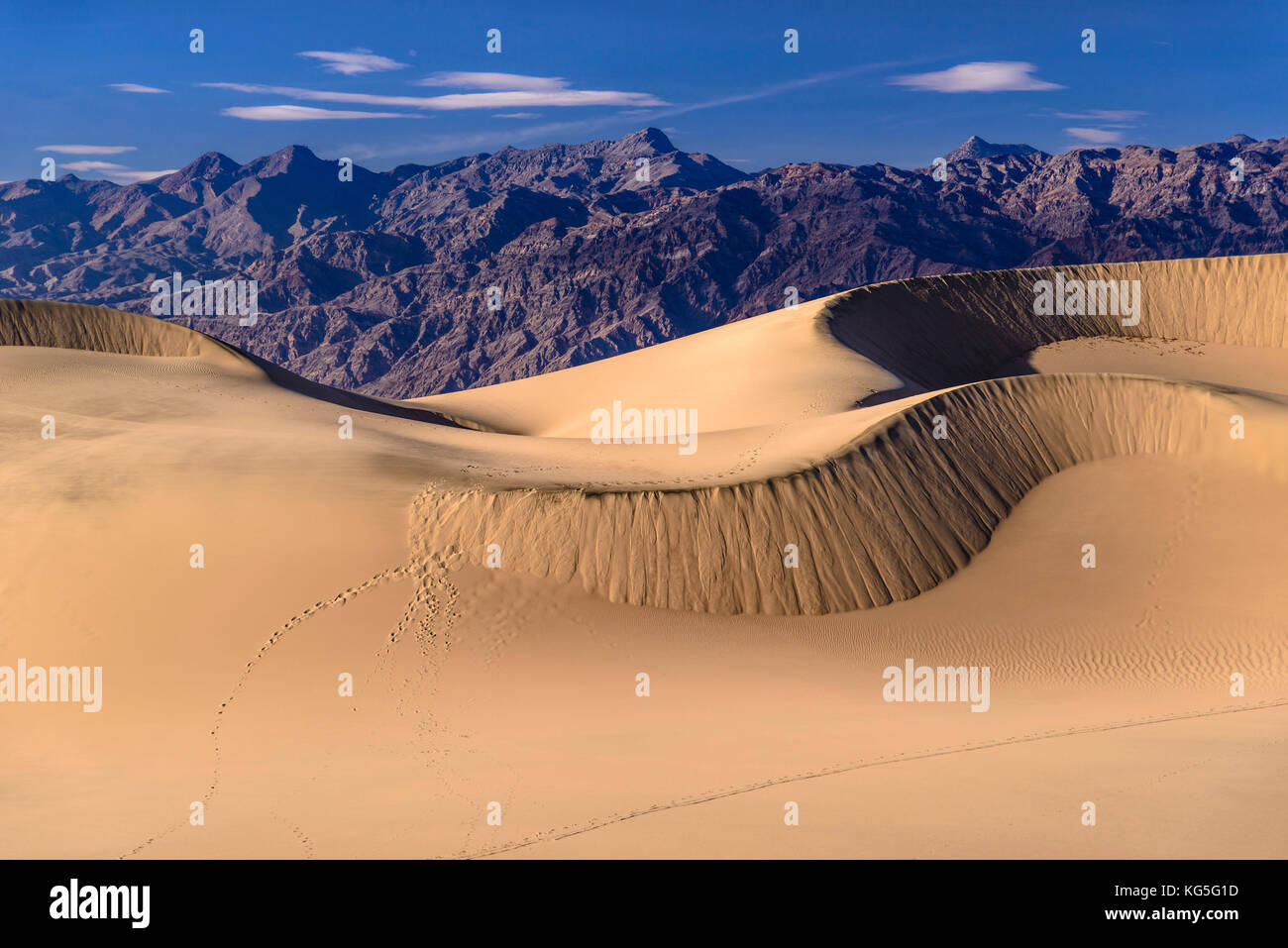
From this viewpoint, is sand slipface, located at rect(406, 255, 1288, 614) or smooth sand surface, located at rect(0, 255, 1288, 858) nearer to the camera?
smooth sand surface, located at rect(0, 255, 1288, 858)

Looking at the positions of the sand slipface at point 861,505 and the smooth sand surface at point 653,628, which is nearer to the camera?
the smooth sand surface at point 653,628

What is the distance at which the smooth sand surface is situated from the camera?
13914 millimetres

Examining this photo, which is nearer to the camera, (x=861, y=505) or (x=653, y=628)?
(x=653, y=628)

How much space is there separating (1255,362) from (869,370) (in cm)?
2805

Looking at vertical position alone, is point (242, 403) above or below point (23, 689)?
above

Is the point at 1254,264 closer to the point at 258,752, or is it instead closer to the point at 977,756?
the point at 977,756

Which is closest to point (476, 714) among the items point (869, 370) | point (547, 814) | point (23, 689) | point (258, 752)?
point (258, 752)

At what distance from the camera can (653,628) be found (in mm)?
21641

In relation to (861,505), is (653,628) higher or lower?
lower

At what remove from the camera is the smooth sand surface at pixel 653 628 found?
45.6 ft

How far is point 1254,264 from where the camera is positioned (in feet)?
247

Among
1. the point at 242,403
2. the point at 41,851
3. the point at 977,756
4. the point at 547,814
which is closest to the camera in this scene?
the point at 41,851
